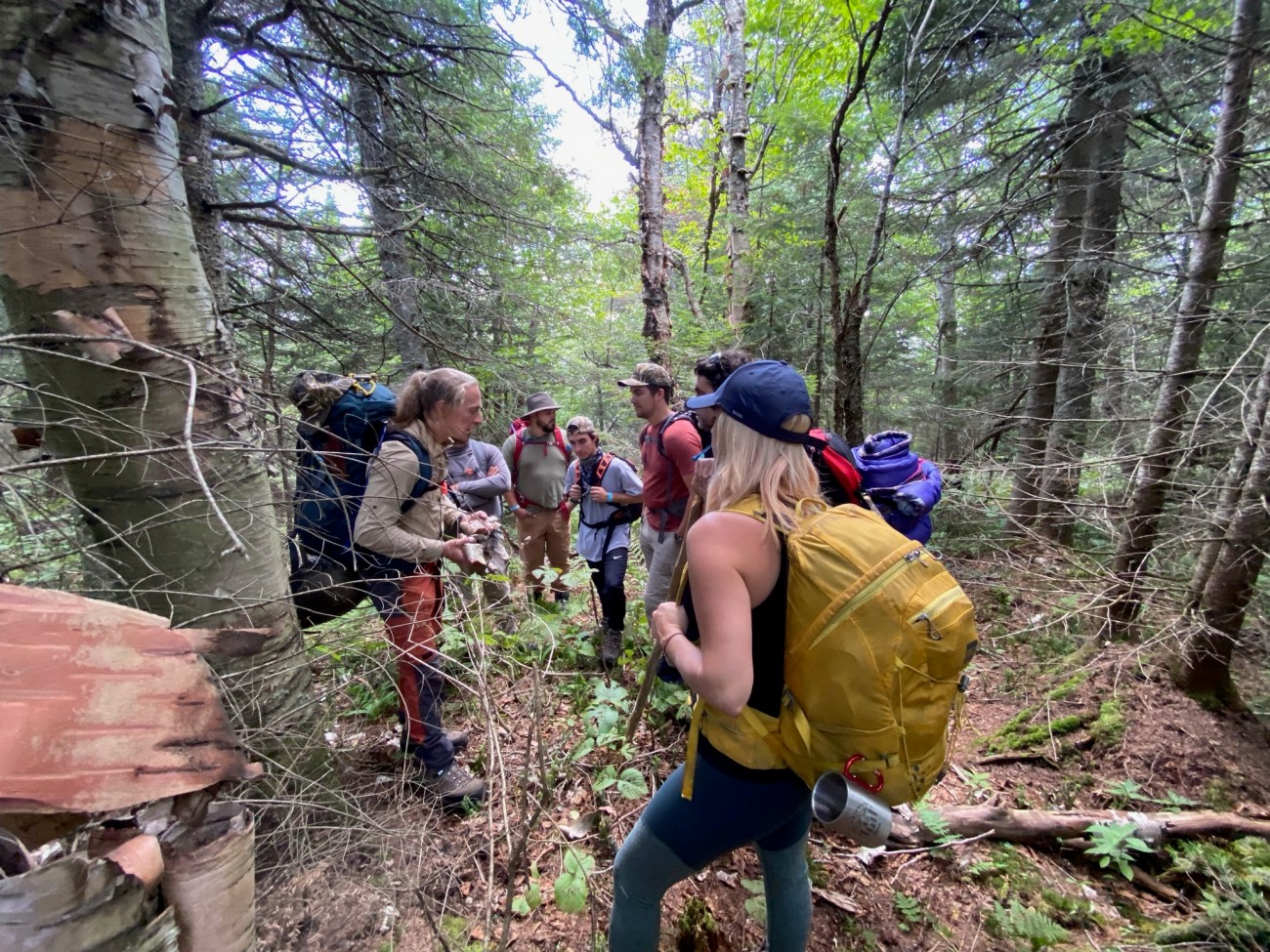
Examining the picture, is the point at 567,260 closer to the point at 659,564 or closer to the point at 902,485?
the point at 659,564

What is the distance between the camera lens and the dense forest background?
1.79 m

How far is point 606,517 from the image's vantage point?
4.76 m

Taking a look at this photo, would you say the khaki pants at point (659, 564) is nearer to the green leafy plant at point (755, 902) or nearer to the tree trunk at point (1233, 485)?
the green leafy plant at point (755, 902)

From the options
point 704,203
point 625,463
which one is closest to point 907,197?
point 625,463

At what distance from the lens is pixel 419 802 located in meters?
2.61

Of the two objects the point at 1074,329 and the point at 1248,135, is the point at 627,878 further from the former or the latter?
the point at 1074,329

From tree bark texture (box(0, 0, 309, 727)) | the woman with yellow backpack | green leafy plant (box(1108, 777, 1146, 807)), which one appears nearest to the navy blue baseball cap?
the woman with yellow backpack

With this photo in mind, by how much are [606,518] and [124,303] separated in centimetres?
342

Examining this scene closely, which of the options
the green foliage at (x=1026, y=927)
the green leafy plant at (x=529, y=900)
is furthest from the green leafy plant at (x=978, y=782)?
the green leafy plant at (x=529, y=900)

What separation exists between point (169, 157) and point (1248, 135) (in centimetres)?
615

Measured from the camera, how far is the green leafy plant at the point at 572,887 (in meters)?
2.05

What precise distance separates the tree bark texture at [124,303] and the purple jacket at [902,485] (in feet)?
9.13

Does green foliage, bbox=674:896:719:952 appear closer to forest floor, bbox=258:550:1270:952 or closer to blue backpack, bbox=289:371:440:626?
forest floor, bbox=258:550:1270:952

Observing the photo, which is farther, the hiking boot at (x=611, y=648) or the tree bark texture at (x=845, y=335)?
the tree bark texture at (x=845, y=335)
